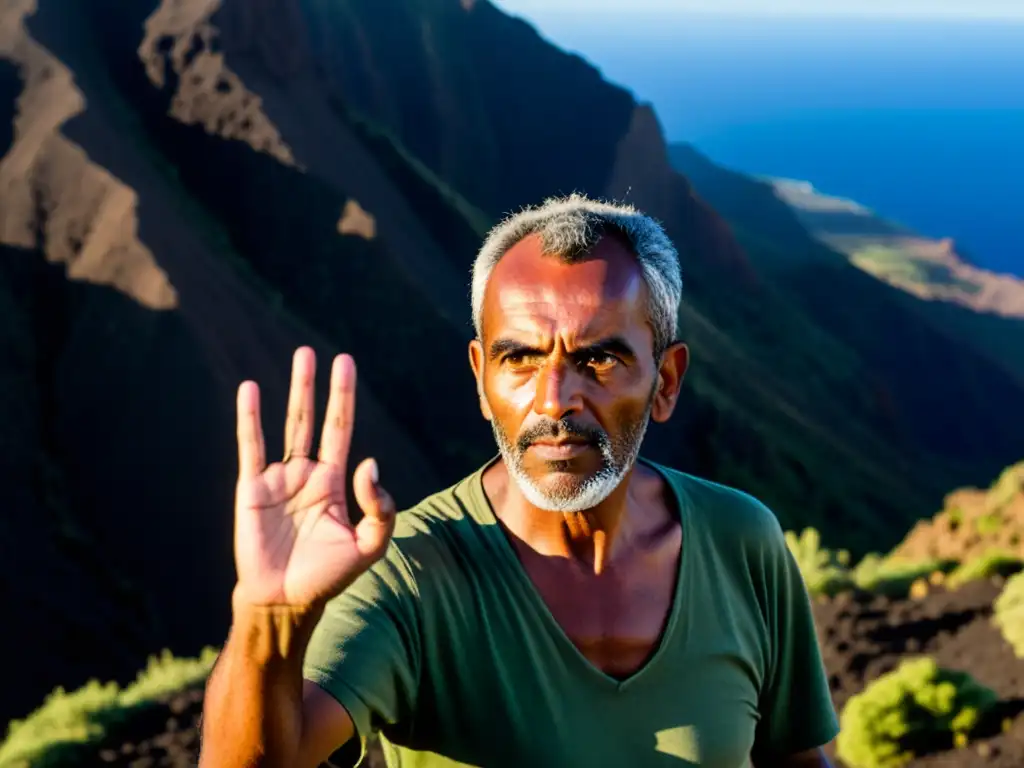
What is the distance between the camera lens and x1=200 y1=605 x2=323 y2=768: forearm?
154cm

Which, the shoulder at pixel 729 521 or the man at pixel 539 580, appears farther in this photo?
the shoulder at pixel 729 521

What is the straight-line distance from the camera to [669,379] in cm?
223

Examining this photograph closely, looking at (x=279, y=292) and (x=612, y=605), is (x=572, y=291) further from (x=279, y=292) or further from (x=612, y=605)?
(x=279, y=292)

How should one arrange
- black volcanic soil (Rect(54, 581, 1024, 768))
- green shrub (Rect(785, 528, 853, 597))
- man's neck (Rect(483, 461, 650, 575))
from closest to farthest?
1. man's neck (Rect(483, 461, 650, 575))
2. black volcanic soil (Rect(54, 581, 1024, 768))
3. green shrub (Rect(785, 528, 853, 597))

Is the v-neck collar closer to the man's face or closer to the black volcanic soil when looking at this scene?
the man's face

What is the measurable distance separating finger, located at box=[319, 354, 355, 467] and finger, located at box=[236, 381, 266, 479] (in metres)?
0.10

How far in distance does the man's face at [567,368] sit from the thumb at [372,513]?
0.50m

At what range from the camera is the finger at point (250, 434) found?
1.68 m

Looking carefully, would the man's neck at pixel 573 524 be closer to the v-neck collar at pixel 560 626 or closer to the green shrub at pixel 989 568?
the v-neck collar at pixel 560 626

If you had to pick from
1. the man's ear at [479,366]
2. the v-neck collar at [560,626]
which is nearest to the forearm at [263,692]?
the v-neck collar at [560,626]

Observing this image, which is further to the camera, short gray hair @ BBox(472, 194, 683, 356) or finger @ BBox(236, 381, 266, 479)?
short gray hair @ BBox(472, 194, 683, 356)

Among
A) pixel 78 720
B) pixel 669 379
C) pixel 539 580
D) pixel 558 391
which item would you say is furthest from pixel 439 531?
pixel 78 720

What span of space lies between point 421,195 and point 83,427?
44.0 feet

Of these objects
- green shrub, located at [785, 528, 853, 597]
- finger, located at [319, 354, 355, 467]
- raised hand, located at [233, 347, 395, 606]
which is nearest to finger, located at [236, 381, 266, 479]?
raised hand, located at [233, 347, 395, 606]
